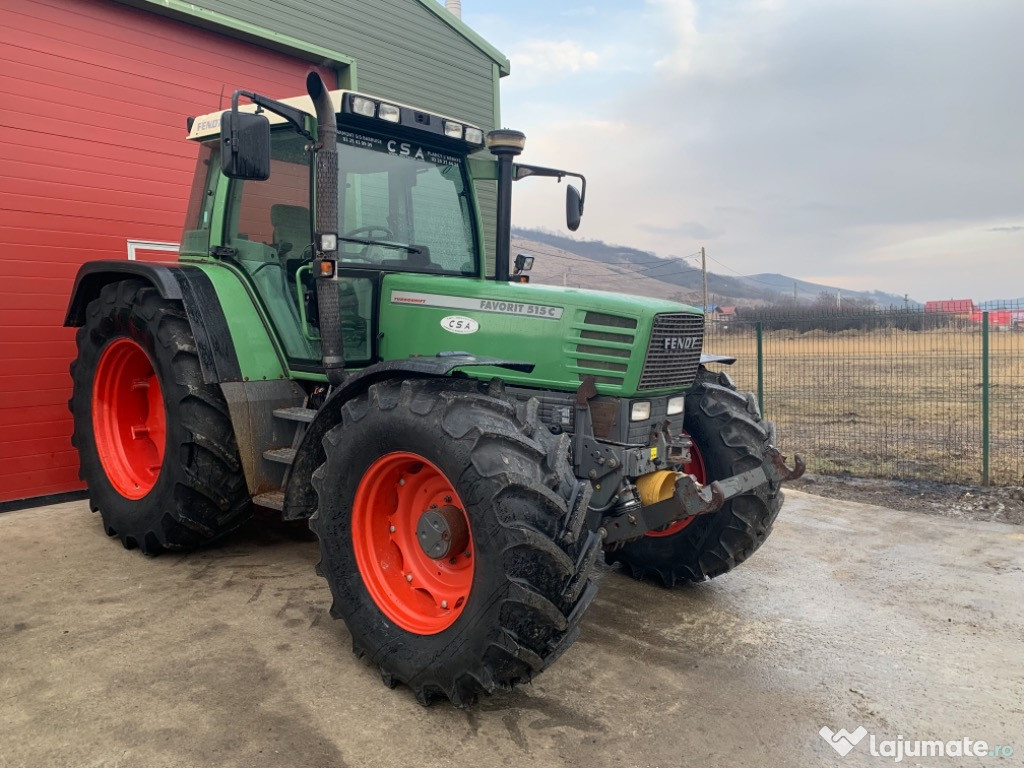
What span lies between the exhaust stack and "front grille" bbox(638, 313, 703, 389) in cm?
156

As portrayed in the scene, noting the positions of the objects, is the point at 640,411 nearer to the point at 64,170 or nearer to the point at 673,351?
the point at 673,351

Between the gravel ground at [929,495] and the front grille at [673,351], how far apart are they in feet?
11.6

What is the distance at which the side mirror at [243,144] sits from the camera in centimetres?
339

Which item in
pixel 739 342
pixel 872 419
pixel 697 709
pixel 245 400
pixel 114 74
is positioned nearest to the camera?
pixel 697 709

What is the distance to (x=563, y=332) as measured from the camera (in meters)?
3.54

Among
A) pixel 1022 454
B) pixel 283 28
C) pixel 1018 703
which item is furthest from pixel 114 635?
pixel 1022 454

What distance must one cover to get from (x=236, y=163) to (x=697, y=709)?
305 centimetres

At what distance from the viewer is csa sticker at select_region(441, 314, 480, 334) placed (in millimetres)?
3740

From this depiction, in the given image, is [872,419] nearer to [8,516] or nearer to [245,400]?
[245,400]

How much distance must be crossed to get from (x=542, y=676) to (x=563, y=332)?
1.53 meters

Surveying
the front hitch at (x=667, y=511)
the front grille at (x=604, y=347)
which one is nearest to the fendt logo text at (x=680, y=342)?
the front grille at (x=604, y=347)

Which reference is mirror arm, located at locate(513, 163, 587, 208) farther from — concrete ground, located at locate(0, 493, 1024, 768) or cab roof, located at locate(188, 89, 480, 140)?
concrete ground, located at locate(0, 493, 1024, 768)

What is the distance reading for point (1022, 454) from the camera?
7887 mm

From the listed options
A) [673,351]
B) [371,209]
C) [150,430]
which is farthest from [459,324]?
[150,430]
